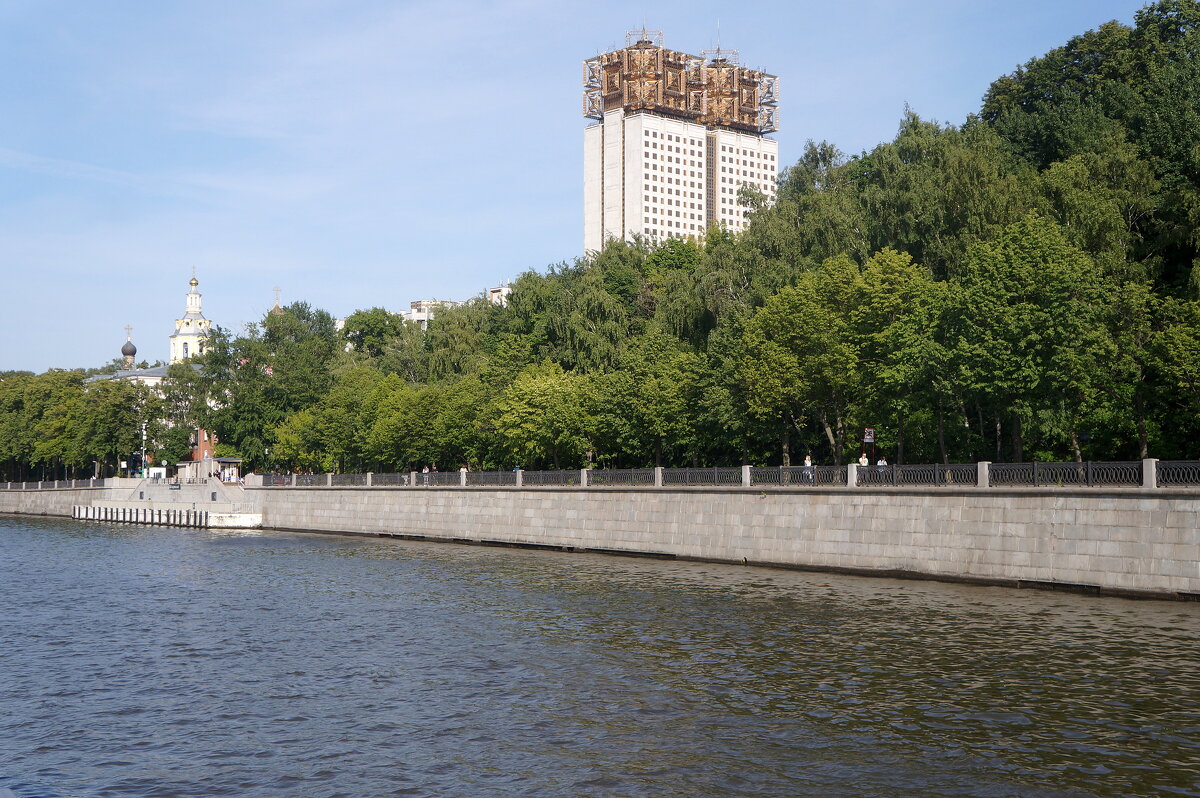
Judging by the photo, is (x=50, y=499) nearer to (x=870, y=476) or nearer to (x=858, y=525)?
(x=858, y=525)

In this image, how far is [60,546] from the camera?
71188mm

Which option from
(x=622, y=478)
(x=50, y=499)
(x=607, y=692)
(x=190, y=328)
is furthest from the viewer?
(x=190, y=328)

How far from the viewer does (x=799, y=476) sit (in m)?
47.3

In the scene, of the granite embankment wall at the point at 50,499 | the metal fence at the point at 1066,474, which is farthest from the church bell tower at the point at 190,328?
the metal fence at the point at 1066,474

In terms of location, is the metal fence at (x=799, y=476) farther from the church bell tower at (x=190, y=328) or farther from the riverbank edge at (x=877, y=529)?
the church bell tower at (x=190, y=328)

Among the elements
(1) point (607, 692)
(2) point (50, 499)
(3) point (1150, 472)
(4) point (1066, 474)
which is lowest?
(1) point (607, 692)

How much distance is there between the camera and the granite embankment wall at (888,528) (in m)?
34.0

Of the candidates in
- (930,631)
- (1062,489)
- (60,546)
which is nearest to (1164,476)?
(1062,489)

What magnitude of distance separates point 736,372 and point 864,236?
11657mm

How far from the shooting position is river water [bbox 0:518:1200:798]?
18.6 m

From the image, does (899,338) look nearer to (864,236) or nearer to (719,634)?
(864,236)

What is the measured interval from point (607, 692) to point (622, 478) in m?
31.8

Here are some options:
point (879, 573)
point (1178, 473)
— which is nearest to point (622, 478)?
point (879, 573)

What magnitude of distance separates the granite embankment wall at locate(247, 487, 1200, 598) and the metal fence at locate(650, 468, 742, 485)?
22.3 inches
